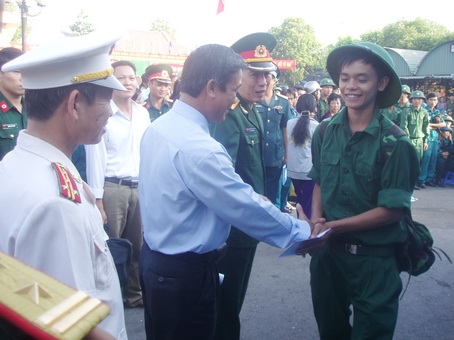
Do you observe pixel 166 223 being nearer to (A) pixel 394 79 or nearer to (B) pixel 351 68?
(B) pixel 351 68

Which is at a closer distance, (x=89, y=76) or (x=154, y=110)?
(x=89, y=76)

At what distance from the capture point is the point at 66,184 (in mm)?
1106

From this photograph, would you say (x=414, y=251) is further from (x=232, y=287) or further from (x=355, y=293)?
(x=232, y=287)

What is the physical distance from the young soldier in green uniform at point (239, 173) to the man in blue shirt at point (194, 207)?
0.60m

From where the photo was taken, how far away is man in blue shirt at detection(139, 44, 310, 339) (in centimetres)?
182

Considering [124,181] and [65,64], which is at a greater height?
[65,64]

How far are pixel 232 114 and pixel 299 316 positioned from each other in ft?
5.85

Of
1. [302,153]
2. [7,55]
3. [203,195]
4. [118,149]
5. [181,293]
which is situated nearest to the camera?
[203,195]

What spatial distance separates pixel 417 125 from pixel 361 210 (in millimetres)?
7691

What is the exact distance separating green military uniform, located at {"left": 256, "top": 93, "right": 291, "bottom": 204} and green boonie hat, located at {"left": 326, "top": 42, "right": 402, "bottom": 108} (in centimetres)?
145

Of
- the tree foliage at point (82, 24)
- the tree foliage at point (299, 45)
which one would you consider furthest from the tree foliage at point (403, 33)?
the tree foliage at point (82, 24)

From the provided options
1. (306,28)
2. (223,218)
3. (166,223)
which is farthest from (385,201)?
(306,28)

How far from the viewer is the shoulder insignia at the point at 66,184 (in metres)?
1.08

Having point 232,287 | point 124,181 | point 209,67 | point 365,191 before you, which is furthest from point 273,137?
point 209,67
